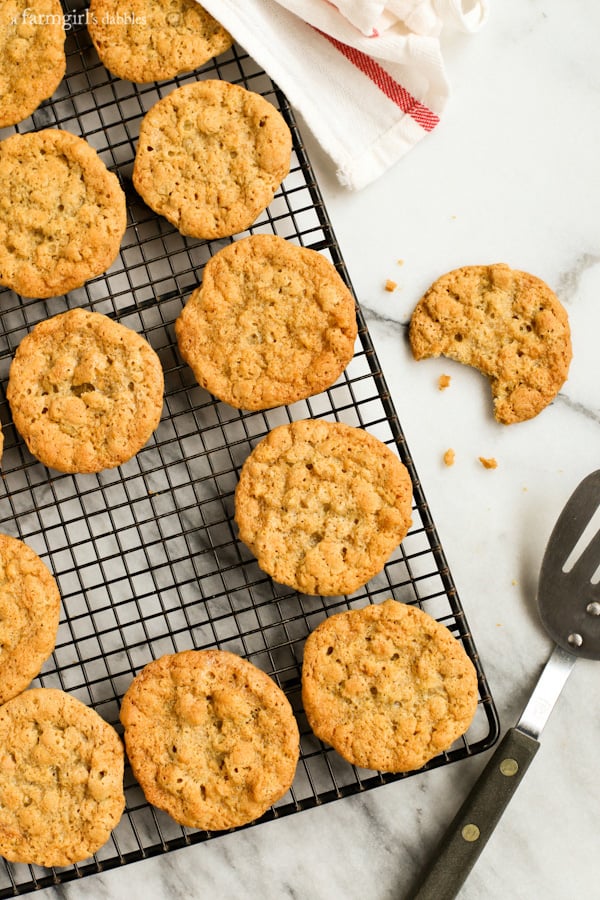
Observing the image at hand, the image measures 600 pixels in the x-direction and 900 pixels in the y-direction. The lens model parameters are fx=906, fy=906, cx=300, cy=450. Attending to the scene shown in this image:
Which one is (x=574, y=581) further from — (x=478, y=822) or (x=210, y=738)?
(x=210, y=738)

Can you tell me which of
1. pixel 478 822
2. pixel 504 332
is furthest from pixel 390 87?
pixel 478 822

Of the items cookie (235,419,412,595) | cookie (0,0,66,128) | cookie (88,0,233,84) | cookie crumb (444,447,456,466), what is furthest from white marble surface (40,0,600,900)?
cookie (0,0,66,128)

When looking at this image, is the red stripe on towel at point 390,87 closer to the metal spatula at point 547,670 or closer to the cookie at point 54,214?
the cookie at point 54,214

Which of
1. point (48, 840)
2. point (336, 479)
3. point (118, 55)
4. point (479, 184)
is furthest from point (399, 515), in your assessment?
point (118, 55)

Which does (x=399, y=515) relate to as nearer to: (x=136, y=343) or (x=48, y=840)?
(x=136, y=343)

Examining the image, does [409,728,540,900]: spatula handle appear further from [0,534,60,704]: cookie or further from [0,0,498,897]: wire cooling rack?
[0,534,60,704]: cookie

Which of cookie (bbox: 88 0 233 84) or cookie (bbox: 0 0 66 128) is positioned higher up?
cookie (bbox: 88 0 233 84)
